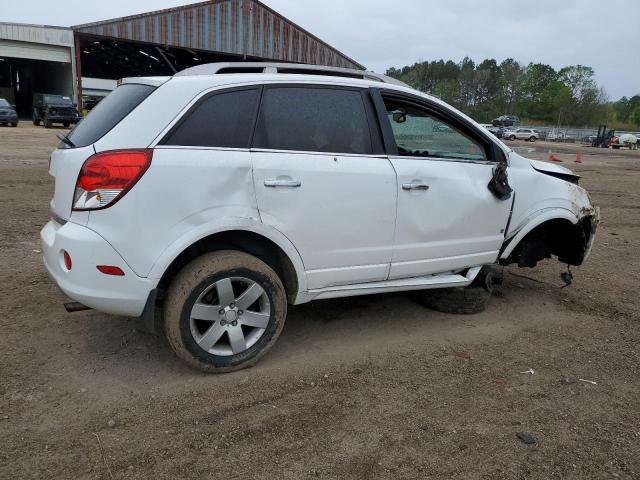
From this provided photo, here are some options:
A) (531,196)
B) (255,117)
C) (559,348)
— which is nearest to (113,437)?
(255,117)

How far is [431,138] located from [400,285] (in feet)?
4.10

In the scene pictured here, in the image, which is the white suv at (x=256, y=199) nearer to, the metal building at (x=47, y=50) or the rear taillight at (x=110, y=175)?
the rear taillight at (x=110, y=175)

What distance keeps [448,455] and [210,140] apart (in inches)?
86.7

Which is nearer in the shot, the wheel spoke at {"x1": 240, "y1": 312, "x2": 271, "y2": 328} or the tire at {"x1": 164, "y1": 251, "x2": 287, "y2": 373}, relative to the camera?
the tire at {"x1": 164, "y1": 251, "x2": 287, "y2": 373}

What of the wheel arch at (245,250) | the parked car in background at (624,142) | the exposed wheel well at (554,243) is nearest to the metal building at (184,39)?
the exposed wheel well at (554,243)

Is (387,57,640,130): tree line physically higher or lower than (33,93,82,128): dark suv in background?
higher

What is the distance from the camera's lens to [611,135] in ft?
151

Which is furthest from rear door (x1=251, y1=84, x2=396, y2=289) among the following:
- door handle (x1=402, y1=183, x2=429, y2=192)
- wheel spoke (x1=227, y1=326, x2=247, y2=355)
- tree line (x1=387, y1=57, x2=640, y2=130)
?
tree line (x1=387, y1=57, x2=640, y2=130)

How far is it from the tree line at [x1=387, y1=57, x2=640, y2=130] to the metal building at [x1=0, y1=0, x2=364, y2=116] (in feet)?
189

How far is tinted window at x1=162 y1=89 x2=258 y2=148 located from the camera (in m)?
3.02

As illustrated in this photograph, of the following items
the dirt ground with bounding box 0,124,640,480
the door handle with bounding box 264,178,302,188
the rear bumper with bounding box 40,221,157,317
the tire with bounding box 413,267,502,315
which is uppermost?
the door handle with bounding box 264,178,302,188

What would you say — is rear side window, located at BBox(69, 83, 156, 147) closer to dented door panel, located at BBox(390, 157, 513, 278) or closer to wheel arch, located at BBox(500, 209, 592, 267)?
dented door panel, located at BBox(390, 157, 513, 278)

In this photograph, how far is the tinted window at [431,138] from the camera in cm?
399

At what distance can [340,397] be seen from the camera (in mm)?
3111
